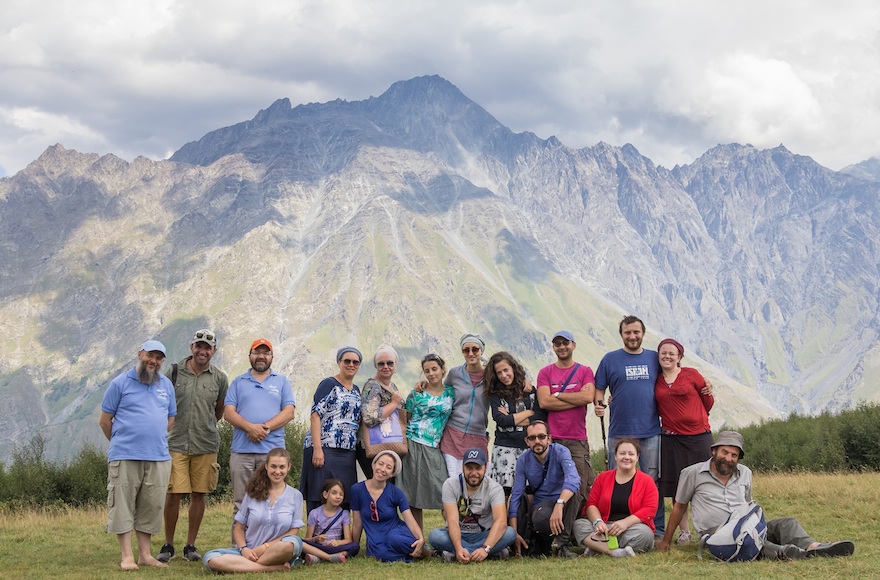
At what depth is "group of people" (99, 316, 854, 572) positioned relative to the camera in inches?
405

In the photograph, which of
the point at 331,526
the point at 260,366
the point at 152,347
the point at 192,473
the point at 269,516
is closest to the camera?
the point at 269,516

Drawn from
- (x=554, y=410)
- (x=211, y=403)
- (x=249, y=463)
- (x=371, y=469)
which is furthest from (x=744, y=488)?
(x=211, y=403)

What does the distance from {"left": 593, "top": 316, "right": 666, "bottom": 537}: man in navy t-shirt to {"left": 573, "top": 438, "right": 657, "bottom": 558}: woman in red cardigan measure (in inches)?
14.2

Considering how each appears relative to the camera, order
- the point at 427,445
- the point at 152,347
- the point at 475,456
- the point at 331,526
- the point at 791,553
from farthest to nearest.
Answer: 1. the point at 427,445
2. the point at 331,526
3. the point at 152,347
4. the point at 475,456
5. the point at 791,553

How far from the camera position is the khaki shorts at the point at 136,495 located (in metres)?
10.3

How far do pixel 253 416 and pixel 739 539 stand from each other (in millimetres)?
6520

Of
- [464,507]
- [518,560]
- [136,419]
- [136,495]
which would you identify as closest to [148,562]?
[136,495]

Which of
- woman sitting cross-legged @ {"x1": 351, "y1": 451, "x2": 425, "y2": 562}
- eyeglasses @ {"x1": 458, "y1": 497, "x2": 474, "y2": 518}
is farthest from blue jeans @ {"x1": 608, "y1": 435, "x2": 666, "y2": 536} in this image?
woman sitting cross-legged @ {"x1": 351, "y1": 451, "x2": 425, "y2": 562}

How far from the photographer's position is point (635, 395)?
11.0m

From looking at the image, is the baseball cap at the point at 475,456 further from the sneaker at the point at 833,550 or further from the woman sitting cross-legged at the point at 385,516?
the sneaker at the point at 833,550

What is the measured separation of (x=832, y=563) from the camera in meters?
9.16

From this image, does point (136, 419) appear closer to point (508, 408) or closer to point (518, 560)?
point (508, 408)

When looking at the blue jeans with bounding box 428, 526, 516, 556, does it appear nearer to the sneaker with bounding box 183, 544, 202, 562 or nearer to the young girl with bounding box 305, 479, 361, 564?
the young girl with bounding box 305, 479, 361, 564

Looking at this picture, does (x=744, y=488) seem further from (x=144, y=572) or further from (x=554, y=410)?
(x=144, y=572)
